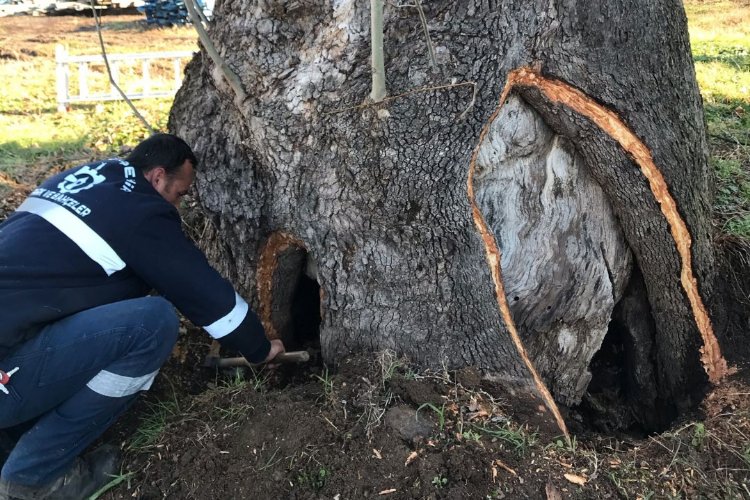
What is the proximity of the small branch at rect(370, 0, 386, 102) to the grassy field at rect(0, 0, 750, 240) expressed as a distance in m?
2.04

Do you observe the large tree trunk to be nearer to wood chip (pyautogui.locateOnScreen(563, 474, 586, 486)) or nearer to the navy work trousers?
wood chip (pyautogui.locateOnScreen(563, 474, 586, 486))

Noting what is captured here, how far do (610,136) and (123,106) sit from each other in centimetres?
637

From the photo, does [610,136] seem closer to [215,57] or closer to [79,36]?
[215,57]

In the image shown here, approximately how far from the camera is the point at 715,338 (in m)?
2.90

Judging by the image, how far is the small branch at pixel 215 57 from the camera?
230cm

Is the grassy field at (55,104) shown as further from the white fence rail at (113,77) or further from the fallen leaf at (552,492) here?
the fallen leaf at (552,492)

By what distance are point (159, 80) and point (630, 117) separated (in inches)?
318

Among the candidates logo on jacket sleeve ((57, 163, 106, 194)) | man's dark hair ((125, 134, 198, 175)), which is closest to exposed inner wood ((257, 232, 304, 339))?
man's dark hair ((125, 134, 198, 175))

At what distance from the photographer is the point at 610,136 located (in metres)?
2.51

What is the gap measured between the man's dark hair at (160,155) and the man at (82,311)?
14 cm

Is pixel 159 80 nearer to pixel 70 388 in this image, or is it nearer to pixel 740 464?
pixel 70 388

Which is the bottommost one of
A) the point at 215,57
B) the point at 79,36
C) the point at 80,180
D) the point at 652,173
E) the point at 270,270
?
the point at 270,270

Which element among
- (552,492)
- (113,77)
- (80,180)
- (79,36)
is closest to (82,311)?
(80,180)

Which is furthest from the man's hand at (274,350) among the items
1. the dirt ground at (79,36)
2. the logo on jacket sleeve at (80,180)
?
the dirt ground at (79,36)
